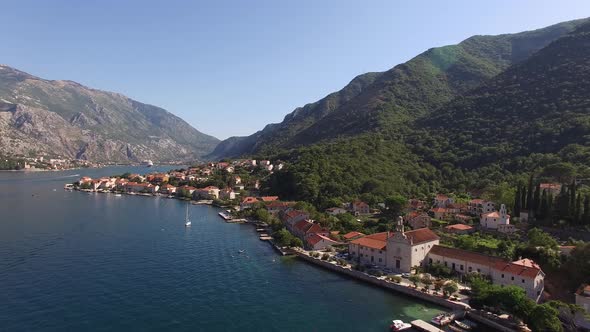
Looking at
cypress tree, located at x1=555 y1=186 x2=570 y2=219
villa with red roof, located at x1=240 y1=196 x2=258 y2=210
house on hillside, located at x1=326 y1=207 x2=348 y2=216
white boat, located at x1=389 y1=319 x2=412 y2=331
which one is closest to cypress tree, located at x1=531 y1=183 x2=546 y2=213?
cypress tree, located at x1=555 y1=186 x2=570 y2=219

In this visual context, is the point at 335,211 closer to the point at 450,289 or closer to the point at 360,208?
the point at 360,208

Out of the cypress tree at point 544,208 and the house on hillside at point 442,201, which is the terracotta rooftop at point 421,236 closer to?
the cypress tree at point 544,208

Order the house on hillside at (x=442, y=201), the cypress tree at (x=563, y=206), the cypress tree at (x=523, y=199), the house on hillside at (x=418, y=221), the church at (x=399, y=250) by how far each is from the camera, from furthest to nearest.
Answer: the house on hillside at (x=442, y=201)
the house on hillside at (x=418, y=221)
the cypress tree at (x=523, y=199)
the cypress tree at (x=563, y=206)
the church at (x=399, y=250)

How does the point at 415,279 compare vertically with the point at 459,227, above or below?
below

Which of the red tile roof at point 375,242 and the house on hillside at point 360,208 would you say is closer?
the red tile roof at point 375,242

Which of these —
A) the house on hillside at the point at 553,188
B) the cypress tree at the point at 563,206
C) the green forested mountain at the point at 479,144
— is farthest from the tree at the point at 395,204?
the cypress tree at the point at 563,206

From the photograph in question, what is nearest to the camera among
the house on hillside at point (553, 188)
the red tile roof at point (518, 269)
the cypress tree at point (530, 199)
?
the red tile roof at point (518, 269)

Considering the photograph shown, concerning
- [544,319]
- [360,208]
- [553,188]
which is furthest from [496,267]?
[360,208]
